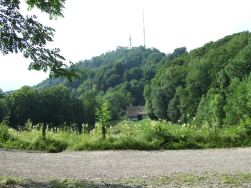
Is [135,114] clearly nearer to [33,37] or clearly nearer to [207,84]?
[207,84]

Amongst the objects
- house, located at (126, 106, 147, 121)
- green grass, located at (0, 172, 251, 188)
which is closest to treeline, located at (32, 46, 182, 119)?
house, located at (126, 106, 147, 121)

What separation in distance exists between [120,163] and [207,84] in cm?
4548

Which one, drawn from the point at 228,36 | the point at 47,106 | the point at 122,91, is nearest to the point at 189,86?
the point at 228,36

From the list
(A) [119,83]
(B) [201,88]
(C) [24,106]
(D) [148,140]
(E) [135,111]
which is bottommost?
(D) [148,140]

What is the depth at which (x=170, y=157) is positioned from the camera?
785cm

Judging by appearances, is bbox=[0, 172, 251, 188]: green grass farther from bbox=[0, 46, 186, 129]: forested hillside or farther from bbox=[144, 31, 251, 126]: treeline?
bbox=[144, 31, 251, 126]: treeline

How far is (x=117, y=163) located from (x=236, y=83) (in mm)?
32823

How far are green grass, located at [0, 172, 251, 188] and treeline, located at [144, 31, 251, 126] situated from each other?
19230 millimetres

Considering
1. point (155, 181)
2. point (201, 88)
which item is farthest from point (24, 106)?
point (155, 181)

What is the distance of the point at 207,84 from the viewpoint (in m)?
49.6

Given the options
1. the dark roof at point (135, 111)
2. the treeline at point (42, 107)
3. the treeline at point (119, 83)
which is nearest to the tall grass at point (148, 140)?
the treeline at point (42, 107)

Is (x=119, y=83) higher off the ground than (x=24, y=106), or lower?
higher

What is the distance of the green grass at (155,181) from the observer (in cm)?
522

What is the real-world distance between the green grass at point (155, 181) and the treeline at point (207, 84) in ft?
63.1
